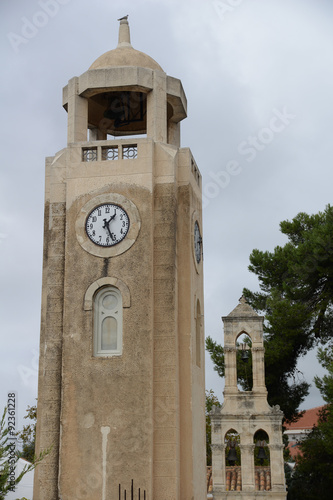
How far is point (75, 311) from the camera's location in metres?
18.5

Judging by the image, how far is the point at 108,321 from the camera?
1856 cm

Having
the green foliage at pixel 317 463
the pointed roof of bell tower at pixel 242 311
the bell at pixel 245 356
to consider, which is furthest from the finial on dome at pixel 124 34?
the green foliage at pixel 317 463

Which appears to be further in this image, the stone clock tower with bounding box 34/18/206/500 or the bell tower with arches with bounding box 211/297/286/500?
the bell tower with arches with bounding box 211/297/286/500

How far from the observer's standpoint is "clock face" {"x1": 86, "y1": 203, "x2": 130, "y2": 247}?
18859 millimetres

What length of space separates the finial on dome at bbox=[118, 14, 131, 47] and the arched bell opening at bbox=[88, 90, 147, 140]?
1392 mm

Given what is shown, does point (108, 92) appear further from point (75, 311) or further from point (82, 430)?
point (82, 430)

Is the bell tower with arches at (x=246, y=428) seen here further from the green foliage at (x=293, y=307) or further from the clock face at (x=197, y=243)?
the clock face at (x=197, y=243)

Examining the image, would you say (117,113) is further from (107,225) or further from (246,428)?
(246,428)

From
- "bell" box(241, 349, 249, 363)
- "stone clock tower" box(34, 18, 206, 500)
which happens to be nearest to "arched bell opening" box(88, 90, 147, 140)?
"stone clock tower" box(34, 18, 206, 500)

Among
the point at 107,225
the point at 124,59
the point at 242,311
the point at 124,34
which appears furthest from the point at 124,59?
the point at 242,311

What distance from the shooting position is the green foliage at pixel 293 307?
3766cm

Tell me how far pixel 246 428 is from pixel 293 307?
9.03 meters

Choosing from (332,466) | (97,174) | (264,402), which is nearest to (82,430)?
(97,174)

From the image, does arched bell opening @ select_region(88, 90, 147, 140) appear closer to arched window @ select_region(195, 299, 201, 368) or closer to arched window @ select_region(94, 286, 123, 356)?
arched window @ select_region(195, 299, 201, 368)
